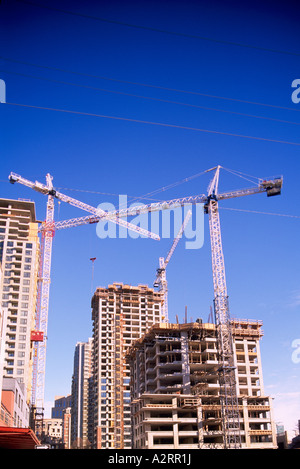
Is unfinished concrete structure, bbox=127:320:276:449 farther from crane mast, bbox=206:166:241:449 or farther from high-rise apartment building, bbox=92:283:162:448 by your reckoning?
high-rise apartment building, bbox=92:283:162:448

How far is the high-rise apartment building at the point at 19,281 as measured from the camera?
11075 centimetres

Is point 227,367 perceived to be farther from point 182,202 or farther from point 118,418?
point 118,418

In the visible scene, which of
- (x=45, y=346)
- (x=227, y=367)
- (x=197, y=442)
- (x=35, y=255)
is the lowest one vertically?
(x=197, y=442)

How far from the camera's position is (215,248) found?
99.1 metres

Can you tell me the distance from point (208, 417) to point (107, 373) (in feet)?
189

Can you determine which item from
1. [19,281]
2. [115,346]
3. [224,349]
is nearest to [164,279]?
[115,346]

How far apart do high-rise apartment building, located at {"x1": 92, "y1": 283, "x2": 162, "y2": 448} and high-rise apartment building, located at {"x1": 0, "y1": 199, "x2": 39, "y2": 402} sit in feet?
94.1

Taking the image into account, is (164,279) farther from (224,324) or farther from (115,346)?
(224,324)

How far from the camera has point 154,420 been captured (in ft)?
279

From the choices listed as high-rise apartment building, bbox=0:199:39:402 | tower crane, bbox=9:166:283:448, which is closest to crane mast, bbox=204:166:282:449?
tower crane, bbox=9:166:283:448

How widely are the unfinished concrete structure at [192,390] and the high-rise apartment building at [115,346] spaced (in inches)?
1301

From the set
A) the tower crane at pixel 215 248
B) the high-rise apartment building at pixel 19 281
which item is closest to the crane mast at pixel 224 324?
the tower crane at pixel 215 248
